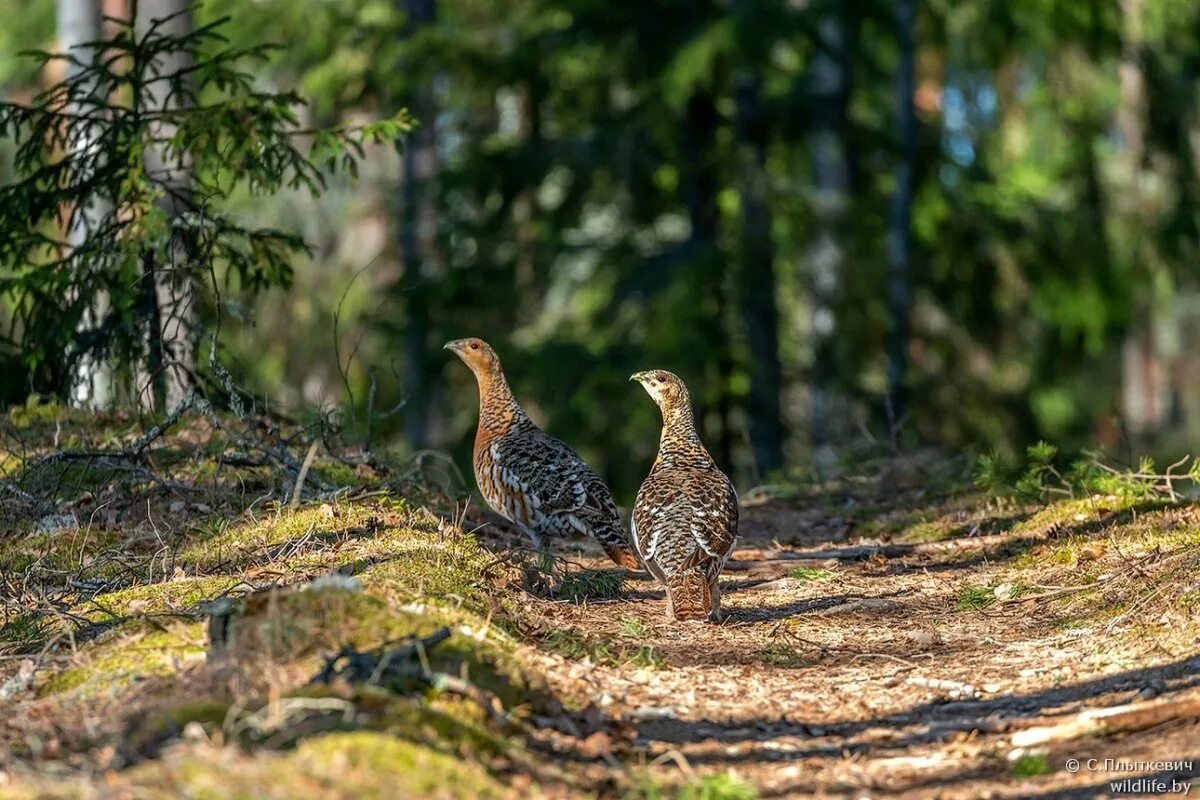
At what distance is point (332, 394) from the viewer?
28578 mm

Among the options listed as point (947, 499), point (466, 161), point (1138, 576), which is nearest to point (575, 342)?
point (466, 161)

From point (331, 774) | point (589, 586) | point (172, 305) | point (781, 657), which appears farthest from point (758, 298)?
point (331, 774)

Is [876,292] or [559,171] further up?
[559,171]

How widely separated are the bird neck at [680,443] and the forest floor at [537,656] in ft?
2.58

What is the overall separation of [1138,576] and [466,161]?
1342cm

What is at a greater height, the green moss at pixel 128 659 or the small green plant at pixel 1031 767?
the green moss at pixel 128 659

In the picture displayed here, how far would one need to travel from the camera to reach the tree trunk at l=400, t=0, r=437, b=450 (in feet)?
64.0

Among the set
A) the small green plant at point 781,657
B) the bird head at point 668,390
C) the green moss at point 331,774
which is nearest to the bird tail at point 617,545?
the bird head at point 668,390

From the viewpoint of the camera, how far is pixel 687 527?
7.76 meters

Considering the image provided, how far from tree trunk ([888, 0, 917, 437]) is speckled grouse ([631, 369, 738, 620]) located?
35.1ft

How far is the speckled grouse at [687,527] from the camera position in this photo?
760 centimetres

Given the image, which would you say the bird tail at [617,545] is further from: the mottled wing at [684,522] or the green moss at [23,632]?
the green moss at [23,632]

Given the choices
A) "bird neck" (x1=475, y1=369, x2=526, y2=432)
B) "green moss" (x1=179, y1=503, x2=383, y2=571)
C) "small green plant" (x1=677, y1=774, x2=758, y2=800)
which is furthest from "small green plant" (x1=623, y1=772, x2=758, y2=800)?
"bird neck" (x1=475, y1=369, x2=526, y2=432)

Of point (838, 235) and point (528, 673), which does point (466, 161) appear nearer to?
point (838, 235)
